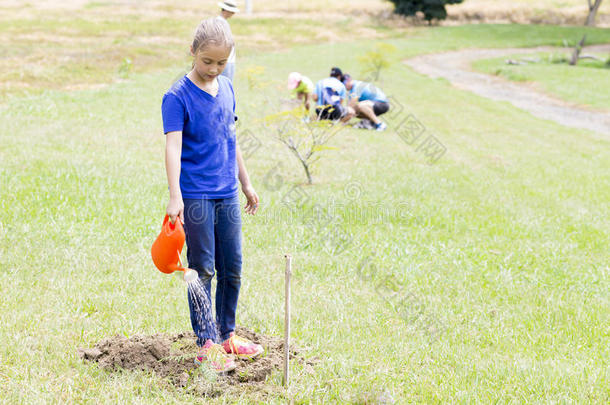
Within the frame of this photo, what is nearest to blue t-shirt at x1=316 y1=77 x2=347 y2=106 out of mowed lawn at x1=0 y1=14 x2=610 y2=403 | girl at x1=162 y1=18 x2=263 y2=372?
mowed lawn at x1=0 y1=14 x2=610 y2=403

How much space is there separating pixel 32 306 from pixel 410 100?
14.7 meters

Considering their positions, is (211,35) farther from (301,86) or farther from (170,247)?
(301,86)

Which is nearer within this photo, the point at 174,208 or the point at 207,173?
the point at 174,208

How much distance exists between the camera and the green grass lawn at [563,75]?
1991cm

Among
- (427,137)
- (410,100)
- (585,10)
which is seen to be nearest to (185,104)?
(427,137)

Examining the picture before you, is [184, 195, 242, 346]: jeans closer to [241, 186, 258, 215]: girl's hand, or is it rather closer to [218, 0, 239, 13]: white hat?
[241, 186, 258, 215]: girl's hand

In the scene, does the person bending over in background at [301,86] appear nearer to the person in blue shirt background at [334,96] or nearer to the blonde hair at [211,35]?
the person in blue shirt background at [334,96]

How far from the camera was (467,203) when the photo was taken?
764 centimetres

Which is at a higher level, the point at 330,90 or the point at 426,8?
the point at 426,8

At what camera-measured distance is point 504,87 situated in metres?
22.5

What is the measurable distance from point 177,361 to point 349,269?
2106 millimetres

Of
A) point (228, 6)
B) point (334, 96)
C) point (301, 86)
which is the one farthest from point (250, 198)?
point (301, 86)

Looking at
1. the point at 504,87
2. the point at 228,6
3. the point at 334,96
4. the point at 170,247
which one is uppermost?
the point at 228,6

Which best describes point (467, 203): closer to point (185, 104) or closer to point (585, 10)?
point (185, 104)
